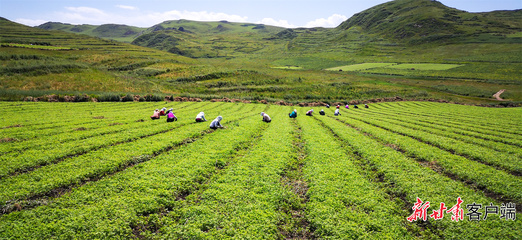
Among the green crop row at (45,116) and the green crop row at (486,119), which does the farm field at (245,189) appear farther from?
the green crop row at (486,119)

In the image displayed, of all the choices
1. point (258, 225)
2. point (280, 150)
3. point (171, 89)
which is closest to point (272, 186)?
point (258, 225)

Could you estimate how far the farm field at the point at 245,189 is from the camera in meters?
7.54

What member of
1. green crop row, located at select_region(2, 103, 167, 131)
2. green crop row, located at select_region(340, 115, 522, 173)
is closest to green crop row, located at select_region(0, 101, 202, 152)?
green crop row, located at select_region(2, 103, 167, 131)

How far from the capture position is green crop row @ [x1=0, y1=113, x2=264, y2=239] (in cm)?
683

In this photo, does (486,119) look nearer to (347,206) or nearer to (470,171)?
(470,171)

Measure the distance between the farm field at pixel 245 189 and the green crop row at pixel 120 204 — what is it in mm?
43

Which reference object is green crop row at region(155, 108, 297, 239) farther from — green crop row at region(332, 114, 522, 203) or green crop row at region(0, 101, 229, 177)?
green crop row at region(332, 114, 522, 203)

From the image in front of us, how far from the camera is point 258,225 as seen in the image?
25.4 feet

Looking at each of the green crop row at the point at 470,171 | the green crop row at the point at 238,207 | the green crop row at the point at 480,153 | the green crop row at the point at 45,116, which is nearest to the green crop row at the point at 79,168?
the green crop row at the point at 238,207

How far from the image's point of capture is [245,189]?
10156 millimetres

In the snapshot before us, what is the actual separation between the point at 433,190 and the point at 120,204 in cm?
1433

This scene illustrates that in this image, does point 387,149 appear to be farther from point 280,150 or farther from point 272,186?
point 272,186

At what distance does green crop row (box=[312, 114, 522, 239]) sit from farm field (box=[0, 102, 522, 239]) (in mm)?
51

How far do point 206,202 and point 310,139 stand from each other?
1252cm
